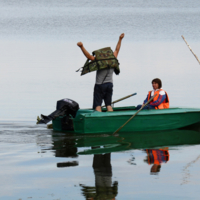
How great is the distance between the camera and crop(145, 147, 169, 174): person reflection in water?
6754 millimetres

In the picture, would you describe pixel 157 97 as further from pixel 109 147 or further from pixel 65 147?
pixel 65 147

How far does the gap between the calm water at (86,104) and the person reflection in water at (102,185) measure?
11 mm

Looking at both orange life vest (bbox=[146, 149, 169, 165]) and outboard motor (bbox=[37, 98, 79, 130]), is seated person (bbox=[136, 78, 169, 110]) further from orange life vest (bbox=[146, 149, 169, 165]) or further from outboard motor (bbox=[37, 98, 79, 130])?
orange life vest (bbox=[146, 149, 169, 165])

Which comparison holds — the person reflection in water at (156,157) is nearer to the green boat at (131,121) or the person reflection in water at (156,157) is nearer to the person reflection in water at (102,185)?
the person reflection in water at (102,185)

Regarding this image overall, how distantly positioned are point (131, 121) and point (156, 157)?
2776 millimetres

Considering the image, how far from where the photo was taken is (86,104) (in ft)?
→ 51.1

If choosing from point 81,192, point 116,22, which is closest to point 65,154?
point 81,192

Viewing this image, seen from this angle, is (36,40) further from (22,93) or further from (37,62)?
(22,93)

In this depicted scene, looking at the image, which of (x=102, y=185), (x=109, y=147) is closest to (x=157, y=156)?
(x=109, y=147)

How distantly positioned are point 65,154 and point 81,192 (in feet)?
7.48

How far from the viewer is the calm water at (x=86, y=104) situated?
589cm

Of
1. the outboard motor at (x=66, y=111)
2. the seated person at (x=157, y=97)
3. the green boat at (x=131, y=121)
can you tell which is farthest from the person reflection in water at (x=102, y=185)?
the seated person at (x=157, y=97)

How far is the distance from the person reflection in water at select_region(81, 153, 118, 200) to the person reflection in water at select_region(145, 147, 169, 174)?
60 centimetres

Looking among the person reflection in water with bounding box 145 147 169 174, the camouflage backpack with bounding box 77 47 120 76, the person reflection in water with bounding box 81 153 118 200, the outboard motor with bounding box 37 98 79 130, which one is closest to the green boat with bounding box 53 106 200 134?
the outboard motor with bounding box 37 98 79 130
